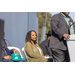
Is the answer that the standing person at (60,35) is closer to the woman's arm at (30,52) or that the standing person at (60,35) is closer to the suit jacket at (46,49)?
the woman's arm at (30,52)

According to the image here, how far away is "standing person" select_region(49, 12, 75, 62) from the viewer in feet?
8.41

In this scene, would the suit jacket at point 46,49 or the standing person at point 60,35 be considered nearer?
the standing person at point 60,35

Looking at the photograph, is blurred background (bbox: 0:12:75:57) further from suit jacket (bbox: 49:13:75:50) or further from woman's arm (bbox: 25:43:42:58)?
suit jacket (bbox: 49:13:75:50)

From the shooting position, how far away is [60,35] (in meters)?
2.52

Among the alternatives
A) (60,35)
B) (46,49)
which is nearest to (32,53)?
(60,35)

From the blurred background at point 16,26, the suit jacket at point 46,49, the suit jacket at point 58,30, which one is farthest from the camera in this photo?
the blurred background at point 16,26

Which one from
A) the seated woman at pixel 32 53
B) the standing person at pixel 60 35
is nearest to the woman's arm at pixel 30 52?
the seated woman at pixel 32 53

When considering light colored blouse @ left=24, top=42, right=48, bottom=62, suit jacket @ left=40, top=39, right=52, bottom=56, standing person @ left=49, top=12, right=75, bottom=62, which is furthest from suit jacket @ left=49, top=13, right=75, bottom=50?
suit jacket @ left=40, top=39, right=52, bottom=56

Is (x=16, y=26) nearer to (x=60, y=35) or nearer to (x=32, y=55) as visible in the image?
(x=32, y=55)

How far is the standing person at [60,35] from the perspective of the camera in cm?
256

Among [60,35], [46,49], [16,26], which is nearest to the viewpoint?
[60,35]

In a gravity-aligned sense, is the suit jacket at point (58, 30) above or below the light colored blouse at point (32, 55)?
above
